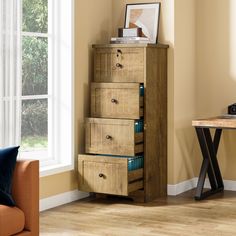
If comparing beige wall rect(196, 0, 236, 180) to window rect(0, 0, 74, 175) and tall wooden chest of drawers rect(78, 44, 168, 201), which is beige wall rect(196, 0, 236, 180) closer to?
tall wooden chest of drawers rect(78, 44, 168, 201)

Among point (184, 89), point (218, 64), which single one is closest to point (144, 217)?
point (184, 89)

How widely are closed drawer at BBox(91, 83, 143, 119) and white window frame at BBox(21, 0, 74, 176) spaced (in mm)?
238

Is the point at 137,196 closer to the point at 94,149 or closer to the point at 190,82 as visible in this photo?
the point at 94,149

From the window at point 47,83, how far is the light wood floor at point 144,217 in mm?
465

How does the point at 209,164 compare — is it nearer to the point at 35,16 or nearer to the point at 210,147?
the point at 210,147

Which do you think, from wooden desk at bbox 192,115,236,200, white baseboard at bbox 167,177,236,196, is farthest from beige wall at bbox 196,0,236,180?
wooden desk at bbox 192,115,236,200

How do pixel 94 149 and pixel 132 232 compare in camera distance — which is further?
pixel 94 149

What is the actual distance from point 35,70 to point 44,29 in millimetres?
395

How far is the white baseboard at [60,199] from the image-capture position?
5.36 metres

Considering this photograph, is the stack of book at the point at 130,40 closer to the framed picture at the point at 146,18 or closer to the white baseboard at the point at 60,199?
the framed picture at the point at 146,18

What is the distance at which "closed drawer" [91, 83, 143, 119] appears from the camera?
18.3 ft

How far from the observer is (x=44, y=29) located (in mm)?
5656

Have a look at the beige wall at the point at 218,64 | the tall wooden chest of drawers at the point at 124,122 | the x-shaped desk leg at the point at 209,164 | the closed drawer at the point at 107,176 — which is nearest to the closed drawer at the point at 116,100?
the tall wooden chest of drawers at the point at 124,122

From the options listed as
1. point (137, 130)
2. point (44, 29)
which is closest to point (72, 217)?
point (137, 130)
